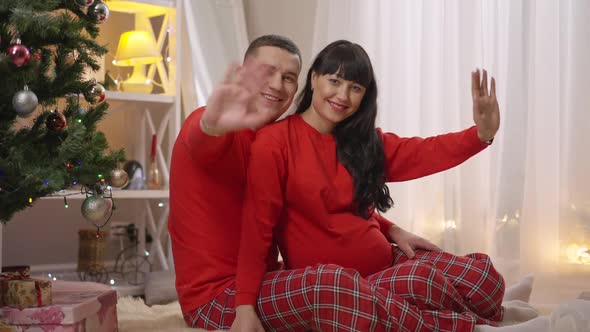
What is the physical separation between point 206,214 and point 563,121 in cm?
106

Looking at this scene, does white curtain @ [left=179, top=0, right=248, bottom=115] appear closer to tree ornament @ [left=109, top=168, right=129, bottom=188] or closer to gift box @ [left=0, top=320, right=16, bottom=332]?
tree ornament @ [left=109, top=168, right=129, bottom=188]

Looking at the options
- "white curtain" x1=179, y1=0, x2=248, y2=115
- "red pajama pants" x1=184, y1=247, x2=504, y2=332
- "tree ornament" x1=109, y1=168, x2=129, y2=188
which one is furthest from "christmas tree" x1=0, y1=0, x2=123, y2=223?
"white curtain" x1=179, y1=0, x2=248, y2=115

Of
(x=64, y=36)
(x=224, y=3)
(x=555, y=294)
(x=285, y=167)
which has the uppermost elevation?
(x=224, y=3)

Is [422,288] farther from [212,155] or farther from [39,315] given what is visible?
[39,315]

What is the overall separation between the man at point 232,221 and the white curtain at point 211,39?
1.28m

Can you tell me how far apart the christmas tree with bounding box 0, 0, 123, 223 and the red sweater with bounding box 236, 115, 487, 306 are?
34cm

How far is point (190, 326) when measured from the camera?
1.52 meters

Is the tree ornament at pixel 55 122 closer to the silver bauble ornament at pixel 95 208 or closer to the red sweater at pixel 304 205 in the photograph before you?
the silver bauble ornament at pixel 95 208

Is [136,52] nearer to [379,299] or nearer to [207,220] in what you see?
[207,220]

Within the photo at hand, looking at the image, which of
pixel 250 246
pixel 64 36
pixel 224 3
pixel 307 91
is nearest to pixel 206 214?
pixel 250 246

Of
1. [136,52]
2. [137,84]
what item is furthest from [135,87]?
[136,52]

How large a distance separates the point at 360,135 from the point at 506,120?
68 centimetres

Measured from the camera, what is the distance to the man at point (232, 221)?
49.1 inches

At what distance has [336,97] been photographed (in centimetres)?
148
